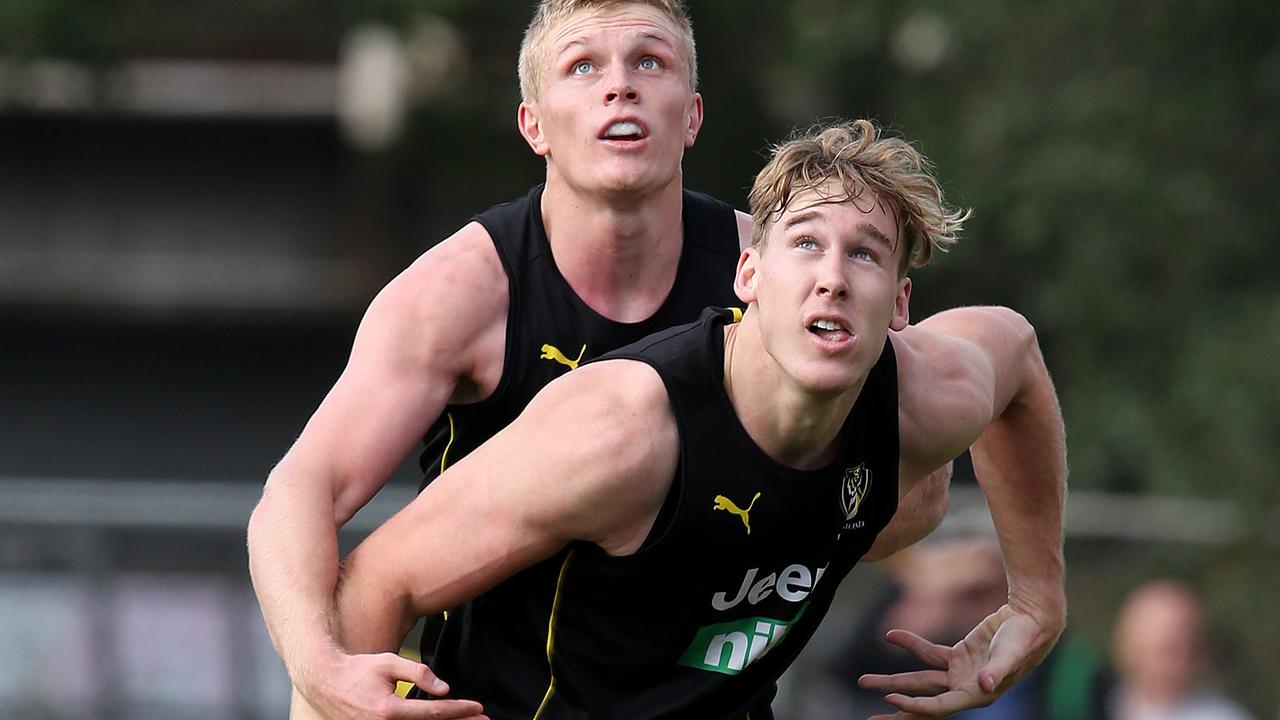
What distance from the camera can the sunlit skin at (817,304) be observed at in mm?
3900

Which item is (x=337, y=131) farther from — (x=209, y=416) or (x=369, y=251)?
(x=209, y=416)

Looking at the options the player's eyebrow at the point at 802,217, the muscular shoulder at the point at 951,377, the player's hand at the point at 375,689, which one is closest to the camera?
the player's hand at the point at 375,689

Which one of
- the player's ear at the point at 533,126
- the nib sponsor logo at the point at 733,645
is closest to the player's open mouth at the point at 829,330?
the nib sponsor logo at the point at 733,645

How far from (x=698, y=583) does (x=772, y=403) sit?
429mm

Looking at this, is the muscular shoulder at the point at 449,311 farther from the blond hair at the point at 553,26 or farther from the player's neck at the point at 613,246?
the blond hair at the point at 553,26

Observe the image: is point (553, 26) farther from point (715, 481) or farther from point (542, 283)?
point (715, 481)

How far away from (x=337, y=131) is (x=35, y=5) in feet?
22.3

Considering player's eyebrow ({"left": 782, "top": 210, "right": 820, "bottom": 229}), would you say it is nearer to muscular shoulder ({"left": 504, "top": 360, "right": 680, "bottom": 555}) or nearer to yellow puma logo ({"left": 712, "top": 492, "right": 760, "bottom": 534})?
muscular shoulder ({"left": 504, "top": 360, "right": 680, "bottom": 555})

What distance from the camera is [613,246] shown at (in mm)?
4664

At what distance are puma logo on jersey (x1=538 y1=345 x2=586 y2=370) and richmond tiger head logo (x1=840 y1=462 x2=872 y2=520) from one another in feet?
2.38

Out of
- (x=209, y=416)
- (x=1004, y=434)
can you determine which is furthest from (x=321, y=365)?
(x=1004, y=434)

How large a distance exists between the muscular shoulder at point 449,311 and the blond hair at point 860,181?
720mm

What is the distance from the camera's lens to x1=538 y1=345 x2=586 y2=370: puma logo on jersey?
179 inches

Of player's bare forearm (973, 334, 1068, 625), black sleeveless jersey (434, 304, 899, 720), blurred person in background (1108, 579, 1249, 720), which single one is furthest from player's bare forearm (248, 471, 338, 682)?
blurred person in background (1108, 579, 1249, 720)
